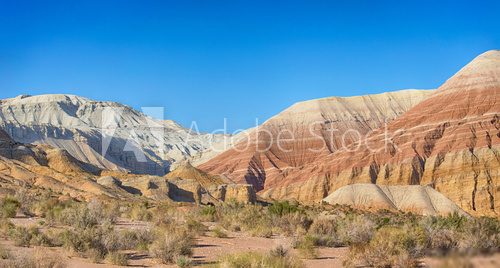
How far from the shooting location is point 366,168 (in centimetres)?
9625

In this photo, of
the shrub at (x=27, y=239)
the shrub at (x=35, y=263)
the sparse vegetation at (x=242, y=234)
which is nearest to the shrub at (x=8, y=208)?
the sparse vegetation at (x=242, y=234)

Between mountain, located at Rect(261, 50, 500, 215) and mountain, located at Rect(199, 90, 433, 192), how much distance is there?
10824 millimetres

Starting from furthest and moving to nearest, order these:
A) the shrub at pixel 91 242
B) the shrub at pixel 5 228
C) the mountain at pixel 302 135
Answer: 1. the mountain at pixel 302 135
2. the shrub at pixel 5 228
3. the shrub at pixel 91 242

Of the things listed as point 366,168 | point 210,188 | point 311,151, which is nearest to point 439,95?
point 366,168

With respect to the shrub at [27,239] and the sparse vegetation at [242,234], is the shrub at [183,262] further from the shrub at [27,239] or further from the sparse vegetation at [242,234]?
the shrub at [27,239]

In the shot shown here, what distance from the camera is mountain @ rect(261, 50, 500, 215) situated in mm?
84812

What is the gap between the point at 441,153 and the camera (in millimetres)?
91875

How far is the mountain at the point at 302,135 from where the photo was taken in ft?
397

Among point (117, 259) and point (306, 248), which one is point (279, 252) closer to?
point (306, 248)

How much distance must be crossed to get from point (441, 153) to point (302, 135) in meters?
45.4

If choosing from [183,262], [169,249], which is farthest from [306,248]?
[183,262]

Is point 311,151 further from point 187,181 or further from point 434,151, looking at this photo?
point 187,181

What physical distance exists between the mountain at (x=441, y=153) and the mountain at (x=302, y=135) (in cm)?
1082

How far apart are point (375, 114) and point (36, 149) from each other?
95233 mm
